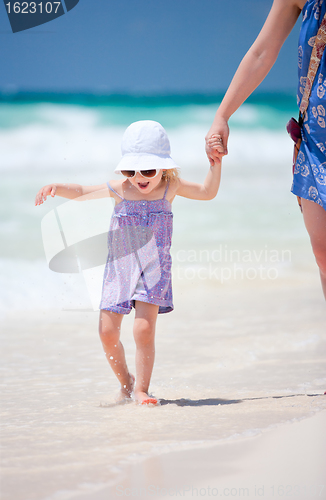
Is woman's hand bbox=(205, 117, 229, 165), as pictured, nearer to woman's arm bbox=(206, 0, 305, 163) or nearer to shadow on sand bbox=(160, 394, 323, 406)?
woman's arm bbox=(206, 0, 305, 163)

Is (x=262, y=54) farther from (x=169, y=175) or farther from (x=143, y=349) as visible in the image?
(x=143, y=349)

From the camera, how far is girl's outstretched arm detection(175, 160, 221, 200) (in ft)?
7.07

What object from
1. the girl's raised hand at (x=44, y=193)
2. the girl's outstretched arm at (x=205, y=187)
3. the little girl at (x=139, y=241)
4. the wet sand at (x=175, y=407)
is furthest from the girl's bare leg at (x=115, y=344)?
the girl's outstretched arm at (x=205, y=187)

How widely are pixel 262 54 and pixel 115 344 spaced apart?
48.2 inches

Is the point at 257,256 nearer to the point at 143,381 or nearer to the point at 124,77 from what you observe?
the point at 124,77

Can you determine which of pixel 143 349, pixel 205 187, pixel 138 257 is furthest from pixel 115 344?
pixel 205 187

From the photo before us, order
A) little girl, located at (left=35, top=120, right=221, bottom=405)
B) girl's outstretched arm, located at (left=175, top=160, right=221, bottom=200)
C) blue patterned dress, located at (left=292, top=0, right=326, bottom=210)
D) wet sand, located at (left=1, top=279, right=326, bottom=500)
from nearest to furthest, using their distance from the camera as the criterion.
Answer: wet sand, located at (left=1, top=279, right=326, bottom=500), blue patterned dress, located at (left=292, top=0, right=326, bottom=210), little girl, located at (left=35, top=120, right=221, bottom=405), girl's outstretched arm, located at (left=175, top=160, right=221, bottom=200)

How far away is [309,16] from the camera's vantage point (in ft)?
4.88

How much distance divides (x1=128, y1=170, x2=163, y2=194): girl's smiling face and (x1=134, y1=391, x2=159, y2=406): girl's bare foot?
32.5 inches

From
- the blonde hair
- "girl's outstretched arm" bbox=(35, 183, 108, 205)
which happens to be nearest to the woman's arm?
the blonde hair

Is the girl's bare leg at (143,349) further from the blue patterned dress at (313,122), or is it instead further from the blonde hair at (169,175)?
the blue patterned dress at (313,122)

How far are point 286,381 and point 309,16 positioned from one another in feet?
5.07

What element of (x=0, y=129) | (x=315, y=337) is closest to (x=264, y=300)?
(x=315, y=337)

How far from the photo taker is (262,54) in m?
1.61
